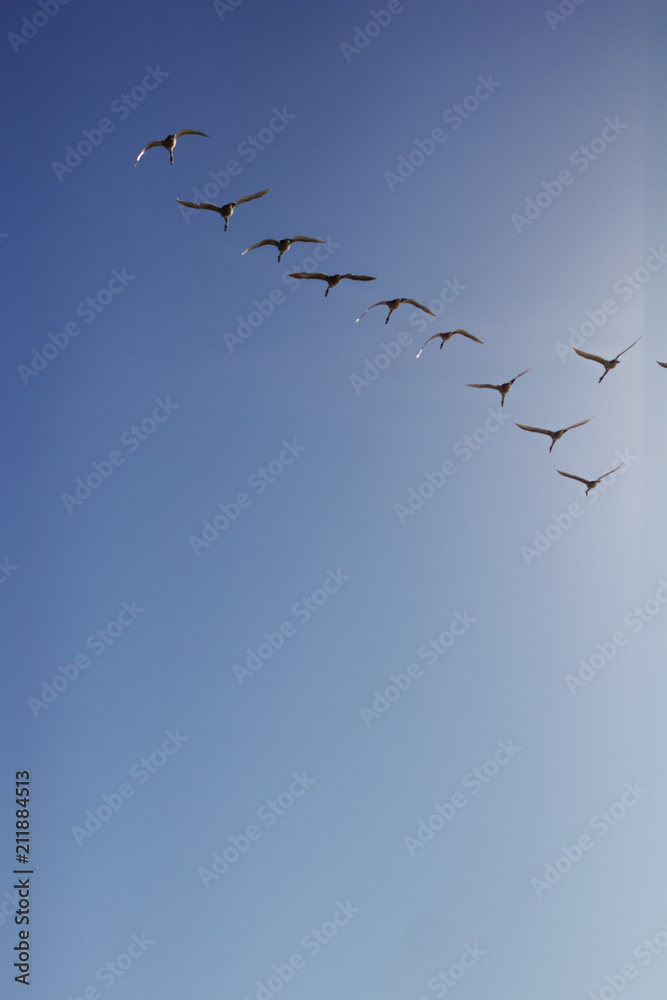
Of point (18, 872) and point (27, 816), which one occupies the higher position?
point (27, 816)

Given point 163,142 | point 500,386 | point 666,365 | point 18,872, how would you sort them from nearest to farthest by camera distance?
1. point 163,142
2. point 666,365
3. point 500,386
4. point 18,872

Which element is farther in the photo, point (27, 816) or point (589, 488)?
point (27, 816)

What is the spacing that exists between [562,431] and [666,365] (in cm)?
152

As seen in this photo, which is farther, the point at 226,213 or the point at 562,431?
the point at 562,431

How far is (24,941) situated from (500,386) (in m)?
11.0

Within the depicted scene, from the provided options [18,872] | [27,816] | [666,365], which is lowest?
[18,872]

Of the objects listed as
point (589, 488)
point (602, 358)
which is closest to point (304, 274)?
point (602, 358)

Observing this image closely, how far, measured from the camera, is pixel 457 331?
10141 millimetres

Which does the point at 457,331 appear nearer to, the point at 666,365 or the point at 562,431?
the point at 562,431

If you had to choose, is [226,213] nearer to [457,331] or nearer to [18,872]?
[457,331]

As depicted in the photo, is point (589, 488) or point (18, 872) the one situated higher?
point (589, 488)

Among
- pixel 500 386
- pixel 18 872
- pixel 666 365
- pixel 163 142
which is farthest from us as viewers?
pixel 18 872

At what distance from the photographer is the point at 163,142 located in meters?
9.12

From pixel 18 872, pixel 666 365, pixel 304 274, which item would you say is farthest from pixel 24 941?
pixel 666 365
